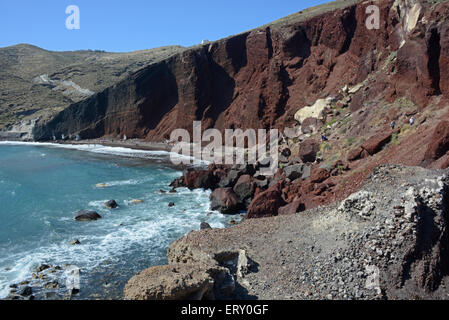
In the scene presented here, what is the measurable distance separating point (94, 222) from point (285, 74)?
104 ft

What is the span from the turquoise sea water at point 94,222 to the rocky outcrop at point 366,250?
326 centimetres

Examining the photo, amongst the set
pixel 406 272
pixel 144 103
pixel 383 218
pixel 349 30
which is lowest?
pixel 406 272

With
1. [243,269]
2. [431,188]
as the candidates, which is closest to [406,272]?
[431,188]

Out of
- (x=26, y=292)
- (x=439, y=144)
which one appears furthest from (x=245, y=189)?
(x=26, y=292)

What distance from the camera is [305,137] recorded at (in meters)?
29.0

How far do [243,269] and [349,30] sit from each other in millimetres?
33941

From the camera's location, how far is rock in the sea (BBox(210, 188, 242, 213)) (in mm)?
20711

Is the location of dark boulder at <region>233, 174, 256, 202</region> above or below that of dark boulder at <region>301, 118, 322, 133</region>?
below

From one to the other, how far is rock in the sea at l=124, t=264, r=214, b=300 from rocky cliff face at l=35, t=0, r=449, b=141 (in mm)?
18338

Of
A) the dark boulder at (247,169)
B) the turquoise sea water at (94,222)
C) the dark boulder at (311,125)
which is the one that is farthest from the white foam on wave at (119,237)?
the dark boulder at (311,125)

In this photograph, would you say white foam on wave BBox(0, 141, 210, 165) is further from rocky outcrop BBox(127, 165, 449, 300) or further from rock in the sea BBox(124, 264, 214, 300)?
rock in the sea BBox(124, 264, 214, 300)

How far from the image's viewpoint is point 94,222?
65.1 ft

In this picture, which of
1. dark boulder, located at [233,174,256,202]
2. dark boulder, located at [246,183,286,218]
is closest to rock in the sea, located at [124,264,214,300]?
dark boulder, located at [246,183,286,218]

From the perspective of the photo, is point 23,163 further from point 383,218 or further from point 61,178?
point 383,218
